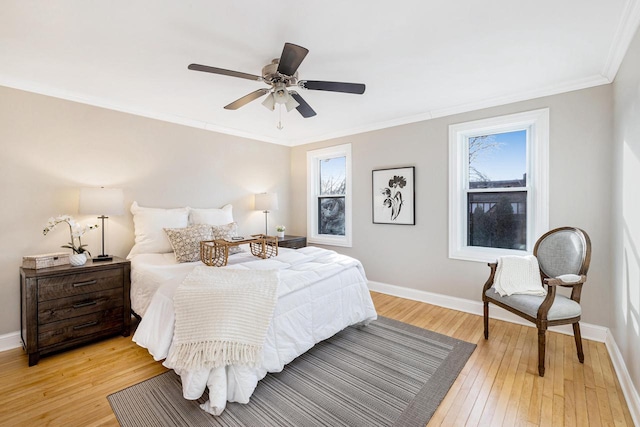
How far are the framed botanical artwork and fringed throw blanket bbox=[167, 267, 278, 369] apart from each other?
7.84ft

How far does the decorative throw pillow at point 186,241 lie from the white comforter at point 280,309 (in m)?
0.13

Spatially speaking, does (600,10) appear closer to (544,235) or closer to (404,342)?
(544,235)

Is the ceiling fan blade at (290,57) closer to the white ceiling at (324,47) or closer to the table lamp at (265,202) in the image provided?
the white ceiling at (324,47)

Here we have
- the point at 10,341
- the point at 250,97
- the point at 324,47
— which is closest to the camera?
the point at 324,47

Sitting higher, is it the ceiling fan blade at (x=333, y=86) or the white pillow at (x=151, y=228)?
the ceiling fan blade at (x=333, y=86)

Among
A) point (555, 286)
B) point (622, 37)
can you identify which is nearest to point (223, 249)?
point (555, 286)

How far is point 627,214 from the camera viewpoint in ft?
6.65

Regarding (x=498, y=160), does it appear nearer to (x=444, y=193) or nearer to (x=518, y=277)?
(x=444, y=193)

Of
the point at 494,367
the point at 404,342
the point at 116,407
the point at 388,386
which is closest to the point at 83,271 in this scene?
the point at 116,407

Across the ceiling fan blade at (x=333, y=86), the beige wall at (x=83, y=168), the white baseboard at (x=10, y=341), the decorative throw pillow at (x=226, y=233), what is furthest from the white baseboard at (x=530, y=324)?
the white baseboard at (x=10, y=341)

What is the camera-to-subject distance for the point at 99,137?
302 cm

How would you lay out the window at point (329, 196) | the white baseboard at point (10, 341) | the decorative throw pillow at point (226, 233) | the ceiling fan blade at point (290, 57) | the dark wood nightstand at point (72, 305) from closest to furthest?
the ceiling fan blade at point (290, 57), the dark wood nightstand at point (72, 305), the white baseboard at point (10, 341), the decorative throw pillow at point (226, 233), the window at point (329, 196)

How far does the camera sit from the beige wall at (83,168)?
2564 mm

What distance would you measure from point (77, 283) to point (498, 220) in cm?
424
